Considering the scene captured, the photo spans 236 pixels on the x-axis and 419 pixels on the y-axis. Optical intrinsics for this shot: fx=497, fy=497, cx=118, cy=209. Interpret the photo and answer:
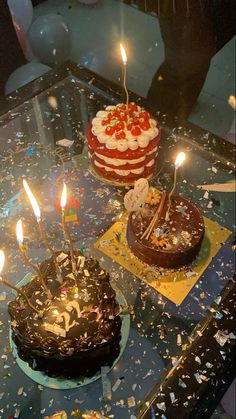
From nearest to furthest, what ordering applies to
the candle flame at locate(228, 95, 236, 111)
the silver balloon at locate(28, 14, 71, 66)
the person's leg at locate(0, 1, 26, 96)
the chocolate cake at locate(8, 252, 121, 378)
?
1. the chocolate cake at locate(8, 252, 121, 378)
2. the person's leg at locate(0, 1, 26, 96)
3. the silver balloon at locate(28, 14, 71, 66)
4. the candle flame at locate(228, 95, 236, 111)

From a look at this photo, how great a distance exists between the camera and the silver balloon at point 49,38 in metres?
3.51

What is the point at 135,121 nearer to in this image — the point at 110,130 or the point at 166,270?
the point at 110,130

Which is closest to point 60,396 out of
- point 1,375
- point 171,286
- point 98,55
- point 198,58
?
point 1,375

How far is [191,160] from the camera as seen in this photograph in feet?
8.59

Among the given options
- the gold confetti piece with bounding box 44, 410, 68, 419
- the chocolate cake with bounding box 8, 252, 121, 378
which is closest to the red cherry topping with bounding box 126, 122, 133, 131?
the chocolate cake with bounding box 8, 252, 121, 378

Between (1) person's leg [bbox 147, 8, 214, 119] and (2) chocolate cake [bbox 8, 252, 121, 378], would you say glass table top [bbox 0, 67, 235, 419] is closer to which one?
(2) chocolate cake [bbox 8, 252, 121, 378]

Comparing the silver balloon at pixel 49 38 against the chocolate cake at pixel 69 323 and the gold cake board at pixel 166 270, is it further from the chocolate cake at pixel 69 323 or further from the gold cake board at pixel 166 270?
the chocolate cake at pixel 69 323

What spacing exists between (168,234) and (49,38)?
6.64ft

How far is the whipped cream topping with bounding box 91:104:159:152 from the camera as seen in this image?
94.7 inches

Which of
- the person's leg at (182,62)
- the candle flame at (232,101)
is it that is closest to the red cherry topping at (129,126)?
the person's leg at (182,62)

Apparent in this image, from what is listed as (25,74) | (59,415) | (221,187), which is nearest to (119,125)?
(221,187)

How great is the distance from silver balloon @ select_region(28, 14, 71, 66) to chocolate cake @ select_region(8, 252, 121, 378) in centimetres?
207

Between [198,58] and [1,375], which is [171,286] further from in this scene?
[198,58]

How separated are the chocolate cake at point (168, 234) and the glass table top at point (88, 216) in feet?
0.41
